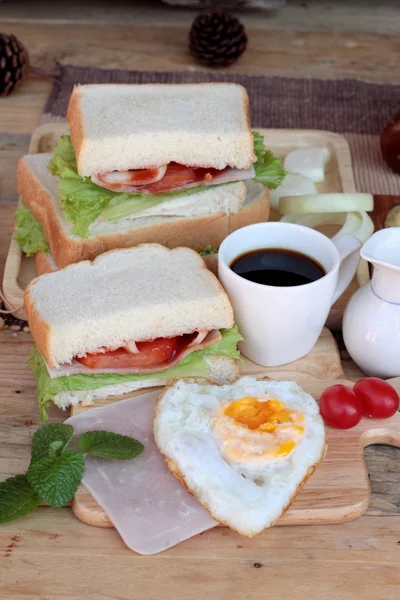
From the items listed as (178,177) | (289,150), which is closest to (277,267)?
(178,177)

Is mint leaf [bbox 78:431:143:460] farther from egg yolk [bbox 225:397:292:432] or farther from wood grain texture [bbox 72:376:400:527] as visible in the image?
egg yolk [bbox 225:397:292:432]

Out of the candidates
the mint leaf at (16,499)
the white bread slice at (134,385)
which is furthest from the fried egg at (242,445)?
the mint leaf at (16,499)

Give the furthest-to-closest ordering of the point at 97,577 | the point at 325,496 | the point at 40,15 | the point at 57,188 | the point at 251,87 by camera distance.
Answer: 1. the point at 40,15
2. the point at 251,87
3. the point at 57,188
4. the point at 325,496
5. the point at 97,577

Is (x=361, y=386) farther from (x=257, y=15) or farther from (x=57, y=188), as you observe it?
(x=257, y=15)

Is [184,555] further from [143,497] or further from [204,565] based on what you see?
[143,497]

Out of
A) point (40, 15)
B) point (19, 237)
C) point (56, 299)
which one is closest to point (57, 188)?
point (19, 237)

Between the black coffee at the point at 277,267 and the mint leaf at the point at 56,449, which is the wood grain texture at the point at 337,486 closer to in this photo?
the mint leaf at the point at 56,449

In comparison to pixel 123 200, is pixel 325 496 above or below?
below

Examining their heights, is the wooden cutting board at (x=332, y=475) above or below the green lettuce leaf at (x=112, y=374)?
below
